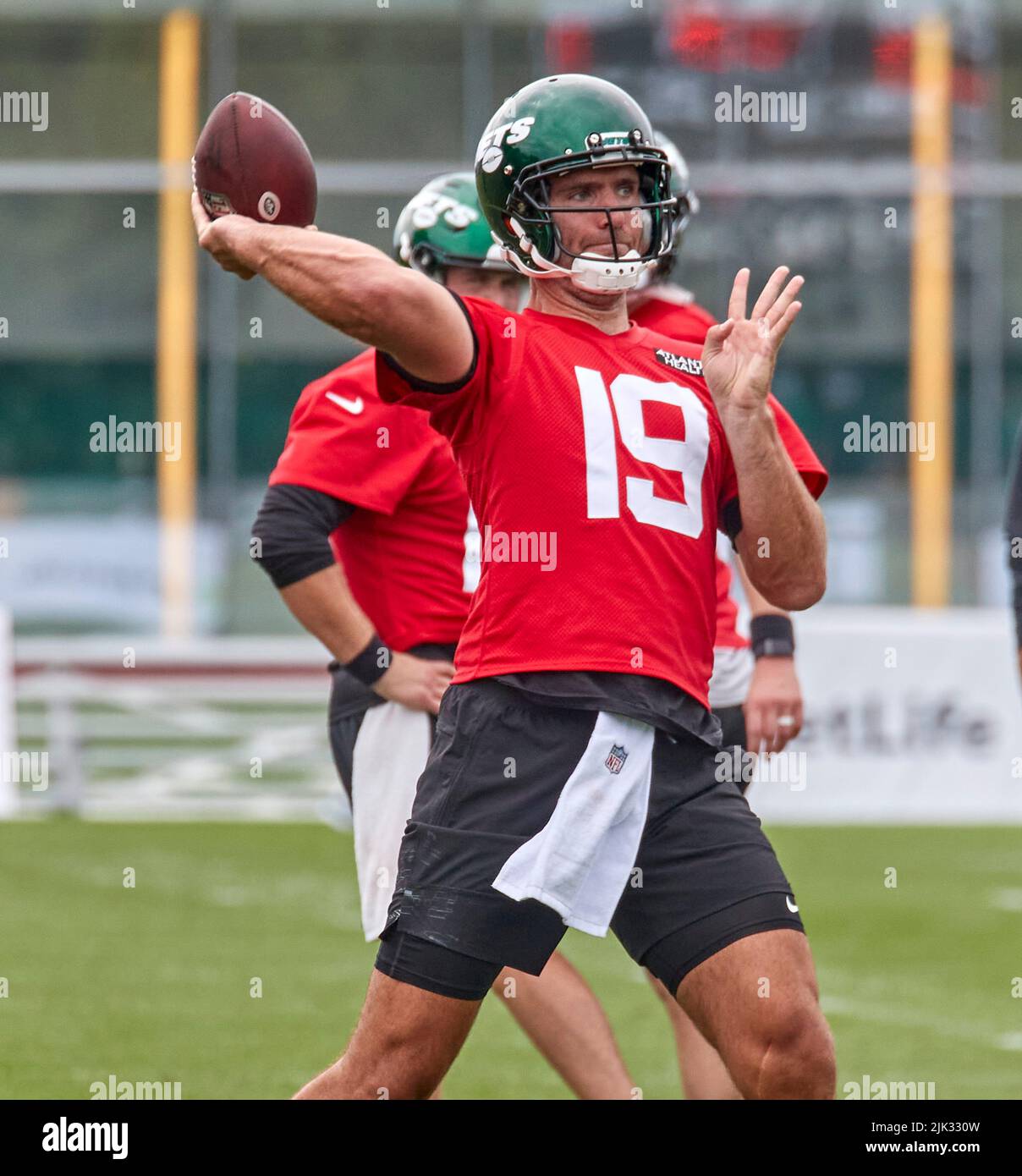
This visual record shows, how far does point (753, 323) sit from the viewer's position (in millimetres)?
3676

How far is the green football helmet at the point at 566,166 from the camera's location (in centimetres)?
365

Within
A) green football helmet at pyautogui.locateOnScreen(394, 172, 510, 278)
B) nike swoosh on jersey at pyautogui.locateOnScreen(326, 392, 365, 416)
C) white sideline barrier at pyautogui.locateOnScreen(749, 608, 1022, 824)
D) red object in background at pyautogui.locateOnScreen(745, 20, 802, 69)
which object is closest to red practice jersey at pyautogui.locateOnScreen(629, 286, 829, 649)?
green football helmet at pyautogui.locateOnScreen(394, 172, 510, 278)

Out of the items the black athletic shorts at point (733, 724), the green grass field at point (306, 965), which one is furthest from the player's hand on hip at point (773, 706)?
the green grass field at point (306, 965)

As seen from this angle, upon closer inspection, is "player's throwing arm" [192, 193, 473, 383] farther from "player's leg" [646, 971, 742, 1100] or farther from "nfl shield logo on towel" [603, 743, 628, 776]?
"player's leg" [646, 971, 742, 1100]

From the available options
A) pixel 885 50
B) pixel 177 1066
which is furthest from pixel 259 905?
pixel 885 50

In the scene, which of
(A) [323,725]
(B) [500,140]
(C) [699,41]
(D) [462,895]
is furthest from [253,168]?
(C) [699,41]

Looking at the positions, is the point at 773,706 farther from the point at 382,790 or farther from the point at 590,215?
the point at 590,215

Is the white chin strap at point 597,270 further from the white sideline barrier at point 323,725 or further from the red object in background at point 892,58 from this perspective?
the red object in background at point 892,58

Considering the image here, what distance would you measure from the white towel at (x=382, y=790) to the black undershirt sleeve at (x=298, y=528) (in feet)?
1.26

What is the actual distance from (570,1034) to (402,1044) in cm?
147

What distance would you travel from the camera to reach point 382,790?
4621 millimetres

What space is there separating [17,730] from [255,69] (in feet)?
28.1

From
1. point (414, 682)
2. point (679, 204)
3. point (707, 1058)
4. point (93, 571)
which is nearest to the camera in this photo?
point (679, 204)

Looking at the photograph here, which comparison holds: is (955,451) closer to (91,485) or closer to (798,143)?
(798,143)
